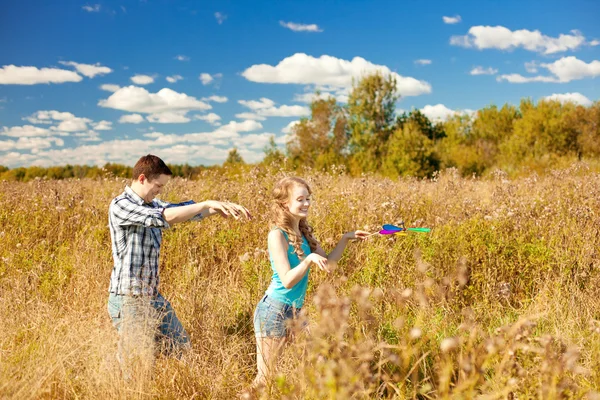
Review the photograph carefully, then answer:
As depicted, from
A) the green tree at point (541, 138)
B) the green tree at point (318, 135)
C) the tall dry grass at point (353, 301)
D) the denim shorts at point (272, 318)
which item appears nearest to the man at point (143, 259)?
the tall dry grass at point (353, 301)

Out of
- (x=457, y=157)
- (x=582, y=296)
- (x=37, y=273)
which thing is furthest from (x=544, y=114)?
(x=37, y=273)

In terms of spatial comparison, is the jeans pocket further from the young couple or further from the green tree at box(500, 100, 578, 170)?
the green tree at box(500, 100, 578, 170)

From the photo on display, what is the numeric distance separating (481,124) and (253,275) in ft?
148

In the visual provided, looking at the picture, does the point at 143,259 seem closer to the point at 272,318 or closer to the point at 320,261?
the point at 272,318

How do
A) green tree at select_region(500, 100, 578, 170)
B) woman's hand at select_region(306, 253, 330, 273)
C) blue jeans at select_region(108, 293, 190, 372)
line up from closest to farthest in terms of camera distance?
woman's hand at select_region(306, 253, 330, 273), blue jeans at select_region(108, 293, 190, 372), green tree at select_region(500, 100, 578, 170)

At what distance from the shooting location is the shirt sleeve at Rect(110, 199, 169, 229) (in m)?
3.16

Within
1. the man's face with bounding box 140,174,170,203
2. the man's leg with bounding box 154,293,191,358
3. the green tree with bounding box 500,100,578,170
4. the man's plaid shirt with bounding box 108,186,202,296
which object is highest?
the green tree with bounding box 500,100,578,170

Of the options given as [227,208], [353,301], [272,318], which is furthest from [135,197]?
[353,301]

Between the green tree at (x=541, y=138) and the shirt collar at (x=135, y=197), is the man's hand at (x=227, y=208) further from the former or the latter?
the green tree at (x=541, y=138)

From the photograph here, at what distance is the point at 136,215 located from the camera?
3.21m

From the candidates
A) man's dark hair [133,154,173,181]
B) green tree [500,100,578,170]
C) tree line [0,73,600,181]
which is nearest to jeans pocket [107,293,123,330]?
man's dark hair [133,154,173,181]

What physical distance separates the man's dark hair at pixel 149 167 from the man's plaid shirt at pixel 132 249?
0.53 feet

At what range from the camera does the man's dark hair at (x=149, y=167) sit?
3.39m

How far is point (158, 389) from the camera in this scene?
285 cm
